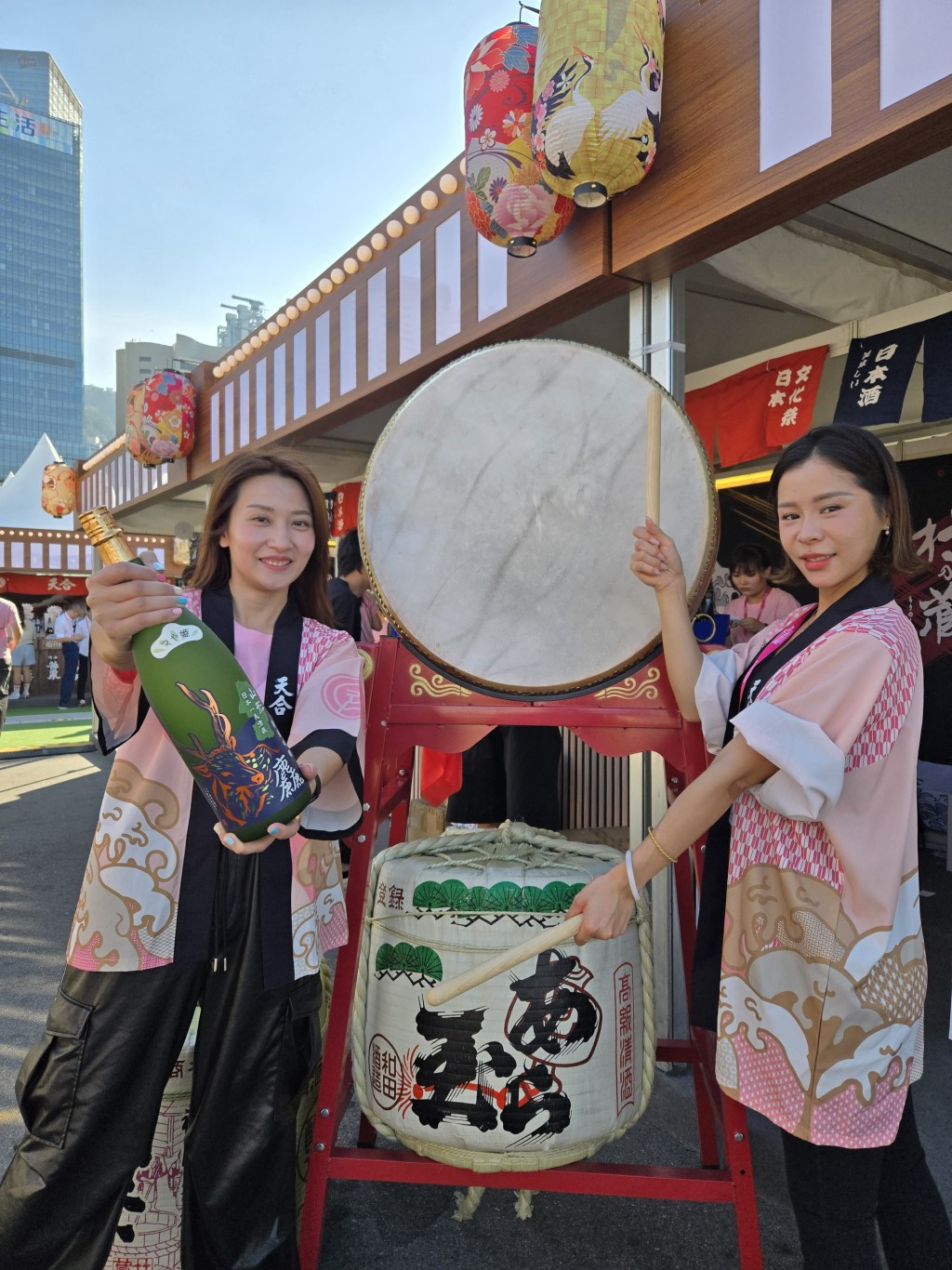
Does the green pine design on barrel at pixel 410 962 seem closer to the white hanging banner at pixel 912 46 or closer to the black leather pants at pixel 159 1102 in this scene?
the black leather pants at pixel 159 1102

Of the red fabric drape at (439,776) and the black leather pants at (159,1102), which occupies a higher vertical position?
the red fabric drape at (439,776)

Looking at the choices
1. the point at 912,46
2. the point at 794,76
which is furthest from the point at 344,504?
the point at 912,46

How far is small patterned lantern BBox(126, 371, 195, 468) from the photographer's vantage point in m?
5.91

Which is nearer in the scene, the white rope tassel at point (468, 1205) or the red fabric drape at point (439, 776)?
the white rope tassel at point (468, 1205)

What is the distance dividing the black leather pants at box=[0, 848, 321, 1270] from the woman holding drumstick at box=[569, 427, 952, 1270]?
0.47m

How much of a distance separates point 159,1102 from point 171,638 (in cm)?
65

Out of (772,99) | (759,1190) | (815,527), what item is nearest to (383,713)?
(815,527)

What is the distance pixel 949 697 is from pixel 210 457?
196 inches

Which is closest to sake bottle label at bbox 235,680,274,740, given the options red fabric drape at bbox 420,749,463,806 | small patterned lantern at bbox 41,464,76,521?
red fabric drape at bbox 420,749,463,806

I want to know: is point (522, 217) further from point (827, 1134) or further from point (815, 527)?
point (827, 1134)

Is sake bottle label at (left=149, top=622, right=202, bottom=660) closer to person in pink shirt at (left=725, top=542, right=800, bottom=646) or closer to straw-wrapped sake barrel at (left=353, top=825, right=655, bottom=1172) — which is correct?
straw-wrapped sake barrel at (left=353, top=825, right=655, bottom=1172)

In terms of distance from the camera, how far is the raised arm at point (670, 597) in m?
1.17

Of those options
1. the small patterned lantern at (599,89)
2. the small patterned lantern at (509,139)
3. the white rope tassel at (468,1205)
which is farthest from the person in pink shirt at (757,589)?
the white rope tassel at (468,1205)

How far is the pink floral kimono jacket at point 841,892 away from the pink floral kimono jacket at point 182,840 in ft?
1.86
